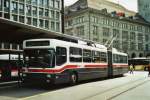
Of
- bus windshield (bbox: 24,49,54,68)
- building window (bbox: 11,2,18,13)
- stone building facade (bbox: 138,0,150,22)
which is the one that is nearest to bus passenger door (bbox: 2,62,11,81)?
bus windshield (bbox: 24,49,54,68)

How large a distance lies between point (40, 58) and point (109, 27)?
80.6 meters

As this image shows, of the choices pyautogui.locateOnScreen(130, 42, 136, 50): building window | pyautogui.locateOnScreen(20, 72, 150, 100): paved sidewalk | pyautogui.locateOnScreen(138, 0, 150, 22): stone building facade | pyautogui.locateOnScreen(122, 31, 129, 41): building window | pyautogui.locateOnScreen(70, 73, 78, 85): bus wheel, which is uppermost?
pyautogui.locateOnScreen(138, 0, 150, 22): stone building facade

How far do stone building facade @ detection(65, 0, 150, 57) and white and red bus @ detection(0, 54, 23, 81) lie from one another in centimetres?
6001

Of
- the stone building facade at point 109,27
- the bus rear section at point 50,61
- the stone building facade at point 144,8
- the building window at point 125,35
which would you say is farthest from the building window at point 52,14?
the bus rear section at point 50,61

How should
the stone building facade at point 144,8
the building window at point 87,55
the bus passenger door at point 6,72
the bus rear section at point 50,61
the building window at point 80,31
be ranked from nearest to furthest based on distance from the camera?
the bus rear section at point 50,61 → the building window at point 87,55 → the bus passenger door at point 6,72 → the building window at point 80,31 → the stone building facade at point 144,8

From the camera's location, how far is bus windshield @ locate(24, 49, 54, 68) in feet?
53.8

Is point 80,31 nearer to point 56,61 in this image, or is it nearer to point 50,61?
point 56,61

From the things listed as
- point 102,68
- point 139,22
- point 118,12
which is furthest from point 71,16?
point 102,68

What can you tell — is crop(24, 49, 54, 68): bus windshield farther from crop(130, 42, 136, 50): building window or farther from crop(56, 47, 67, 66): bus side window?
crop(130, 42, 136, 50): building window

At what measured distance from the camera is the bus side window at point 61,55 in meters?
16.9

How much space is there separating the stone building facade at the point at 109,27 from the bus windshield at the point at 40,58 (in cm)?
6971

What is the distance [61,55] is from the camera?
17266 millimetres

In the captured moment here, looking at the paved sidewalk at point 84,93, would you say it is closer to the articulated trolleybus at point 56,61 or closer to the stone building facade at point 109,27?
the articulated trolleybus at point 56,61

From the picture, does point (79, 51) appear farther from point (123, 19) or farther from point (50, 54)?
point (123, 19)
